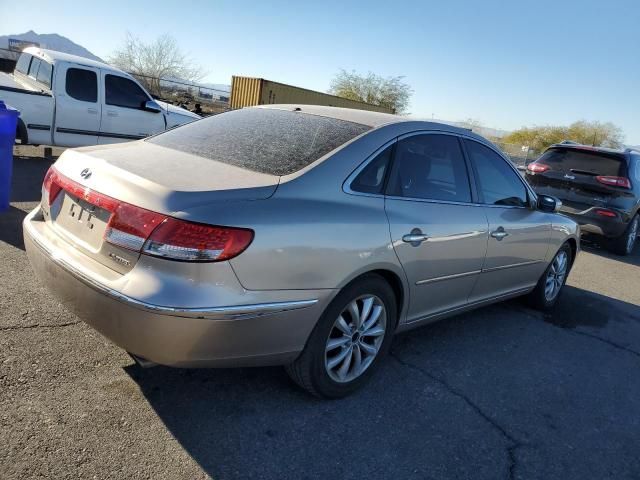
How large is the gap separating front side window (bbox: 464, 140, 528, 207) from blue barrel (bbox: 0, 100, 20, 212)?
4439 millimetres

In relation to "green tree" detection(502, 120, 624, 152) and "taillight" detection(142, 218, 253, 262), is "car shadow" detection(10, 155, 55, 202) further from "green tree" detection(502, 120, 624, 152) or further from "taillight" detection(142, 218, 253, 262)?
"green tree" detection(502, 120, 624, 152)

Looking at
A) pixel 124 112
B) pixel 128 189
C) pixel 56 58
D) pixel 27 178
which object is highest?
pixel 56 58

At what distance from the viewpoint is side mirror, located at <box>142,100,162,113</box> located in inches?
408

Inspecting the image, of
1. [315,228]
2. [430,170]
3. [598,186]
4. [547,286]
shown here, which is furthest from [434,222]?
[598,186]

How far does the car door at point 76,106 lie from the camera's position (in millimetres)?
9422

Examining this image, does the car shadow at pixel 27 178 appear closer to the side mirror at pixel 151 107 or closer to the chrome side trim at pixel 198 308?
the side mirror at pixel 151 107

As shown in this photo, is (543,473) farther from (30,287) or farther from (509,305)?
(30,287)

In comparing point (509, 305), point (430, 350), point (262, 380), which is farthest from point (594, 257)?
point (262, 380)

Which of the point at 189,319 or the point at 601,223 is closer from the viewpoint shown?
the point at 189,319

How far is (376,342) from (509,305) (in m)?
2.66

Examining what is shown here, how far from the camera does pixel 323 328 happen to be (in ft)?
8.98

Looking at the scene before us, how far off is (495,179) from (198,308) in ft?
9.28

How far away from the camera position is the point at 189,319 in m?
2.22

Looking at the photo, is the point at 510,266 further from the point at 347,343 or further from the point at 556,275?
the point at 347,343
